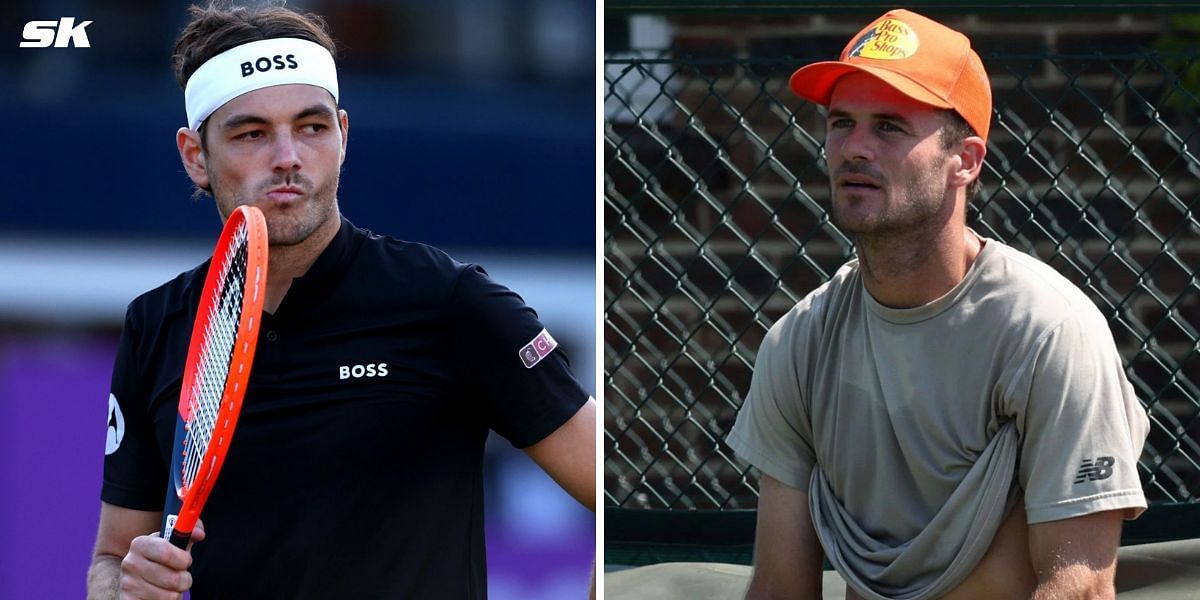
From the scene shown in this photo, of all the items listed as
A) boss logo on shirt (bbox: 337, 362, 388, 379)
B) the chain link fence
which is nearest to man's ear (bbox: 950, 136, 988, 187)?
the chain link fence

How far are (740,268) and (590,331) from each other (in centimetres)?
59

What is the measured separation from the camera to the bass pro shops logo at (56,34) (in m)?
4.12

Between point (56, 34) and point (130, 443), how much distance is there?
1872mm

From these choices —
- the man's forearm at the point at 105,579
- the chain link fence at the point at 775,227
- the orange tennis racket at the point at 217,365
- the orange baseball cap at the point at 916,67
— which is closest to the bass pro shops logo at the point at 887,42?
the orange baseball cap at the point at 916,67

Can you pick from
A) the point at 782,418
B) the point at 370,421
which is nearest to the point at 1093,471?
the point at 782,418

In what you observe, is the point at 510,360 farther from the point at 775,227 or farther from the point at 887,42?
the point at 775,227

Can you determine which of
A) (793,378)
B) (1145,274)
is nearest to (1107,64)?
(1145,274)

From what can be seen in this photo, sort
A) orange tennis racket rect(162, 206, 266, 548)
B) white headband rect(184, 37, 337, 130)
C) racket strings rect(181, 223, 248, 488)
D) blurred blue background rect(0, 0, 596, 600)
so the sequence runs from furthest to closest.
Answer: blurred blue background rect(0, 0, 596, 600), white headband rect(184, 37, 337, 130), racket strings rect(181, 223, 248, 488), orange tennis racket rect(162, 206, 266, 548)

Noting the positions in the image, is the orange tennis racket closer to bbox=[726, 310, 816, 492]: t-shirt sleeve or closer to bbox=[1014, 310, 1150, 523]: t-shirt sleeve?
bbox=[726, 310, 816, 492]: t-shirt sleeve

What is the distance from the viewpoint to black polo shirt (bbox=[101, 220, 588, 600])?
2.42m

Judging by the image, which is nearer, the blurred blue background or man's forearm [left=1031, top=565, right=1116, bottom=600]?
man's forearm [left=1031, top=565, right=1116, bottom=600]

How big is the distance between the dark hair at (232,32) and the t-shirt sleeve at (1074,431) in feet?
4.20

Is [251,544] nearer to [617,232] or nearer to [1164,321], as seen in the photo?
[617,232]

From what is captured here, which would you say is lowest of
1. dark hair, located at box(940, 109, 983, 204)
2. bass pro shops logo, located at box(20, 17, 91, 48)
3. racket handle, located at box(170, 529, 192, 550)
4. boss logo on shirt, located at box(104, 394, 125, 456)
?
racket handle, located at box(170, 529, 192, 550)
